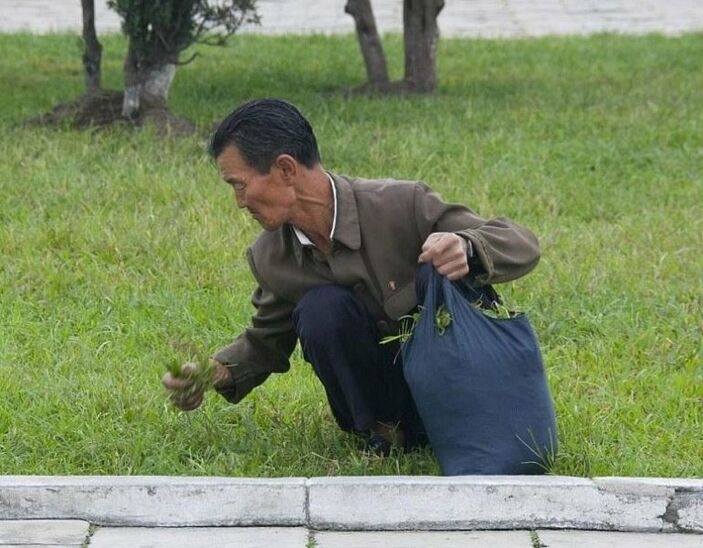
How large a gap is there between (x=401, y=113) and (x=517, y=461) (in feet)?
21.6

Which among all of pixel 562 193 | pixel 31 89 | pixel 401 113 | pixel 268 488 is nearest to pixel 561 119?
pixel 401 113

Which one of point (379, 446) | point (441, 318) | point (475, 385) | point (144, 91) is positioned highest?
point (441, 318)

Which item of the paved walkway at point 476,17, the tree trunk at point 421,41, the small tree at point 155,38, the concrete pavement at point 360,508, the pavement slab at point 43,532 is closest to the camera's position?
the pavement slab at point 43,532

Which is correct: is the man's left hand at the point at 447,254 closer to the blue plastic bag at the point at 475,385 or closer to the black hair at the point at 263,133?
the blue plastic bag at the point at 475,385

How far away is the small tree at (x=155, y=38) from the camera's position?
9.62 meters

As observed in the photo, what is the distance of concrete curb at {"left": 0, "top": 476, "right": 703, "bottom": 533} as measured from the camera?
3949 mm

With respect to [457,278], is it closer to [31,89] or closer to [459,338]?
[459,338]

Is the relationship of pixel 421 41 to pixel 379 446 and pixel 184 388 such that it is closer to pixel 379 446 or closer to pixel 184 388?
pixel 379 446

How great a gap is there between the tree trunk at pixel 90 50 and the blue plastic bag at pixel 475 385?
6.39m

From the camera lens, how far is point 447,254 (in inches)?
159

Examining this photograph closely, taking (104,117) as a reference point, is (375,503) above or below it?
above

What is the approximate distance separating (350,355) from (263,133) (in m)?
0.69

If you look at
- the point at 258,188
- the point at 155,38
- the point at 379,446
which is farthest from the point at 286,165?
the point at 155,38

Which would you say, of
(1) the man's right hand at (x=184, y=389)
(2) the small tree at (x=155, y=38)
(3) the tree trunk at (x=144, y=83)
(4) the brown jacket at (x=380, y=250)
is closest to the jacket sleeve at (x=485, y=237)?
(4) the brown jacket at (x=380, y=250)
